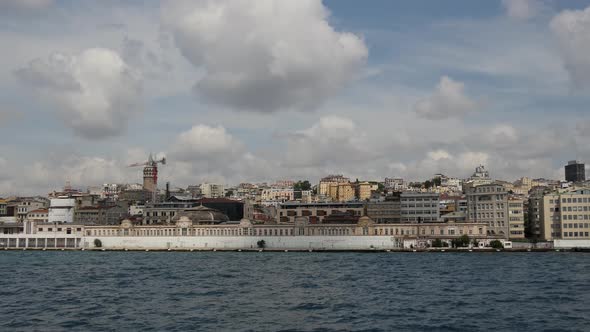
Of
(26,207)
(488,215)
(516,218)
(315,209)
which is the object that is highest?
(26,207)

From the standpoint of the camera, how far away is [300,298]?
4694 centimetres

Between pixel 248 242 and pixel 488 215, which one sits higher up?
pixel 488 215

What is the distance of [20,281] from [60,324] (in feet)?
91.8

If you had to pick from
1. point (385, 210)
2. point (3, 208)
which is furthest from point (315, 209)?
point (3, 208)

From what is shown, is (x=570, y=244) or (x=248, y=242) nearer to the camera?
(x=570, y=244)

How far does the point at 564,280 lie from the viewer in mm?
58344

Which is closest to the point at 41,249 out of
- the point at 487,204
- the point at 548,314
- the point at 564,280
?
the point at 487,204

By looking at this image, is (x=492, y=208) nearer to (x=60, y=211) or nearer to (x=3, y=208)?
(x=60, y=211)

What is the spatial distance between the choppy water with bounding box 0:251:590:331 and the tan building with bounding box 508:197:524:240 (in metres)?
45.8

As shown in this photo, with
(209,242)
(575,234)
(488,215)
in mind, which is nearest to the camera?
(575,234)

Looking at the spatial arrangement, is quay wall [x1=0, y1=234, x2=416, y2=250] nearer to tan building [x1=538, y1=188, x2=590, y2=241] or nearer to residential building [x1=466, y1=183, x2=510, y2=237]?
residential building [x1=466, y1=183, x2=510, y2=237]

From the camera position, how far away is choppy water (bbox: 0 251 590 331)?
36906 millimetres

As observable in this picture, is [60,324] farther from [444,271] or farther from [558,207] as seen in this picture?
[558,207]

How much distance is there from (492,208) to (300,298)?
83.0 meters
